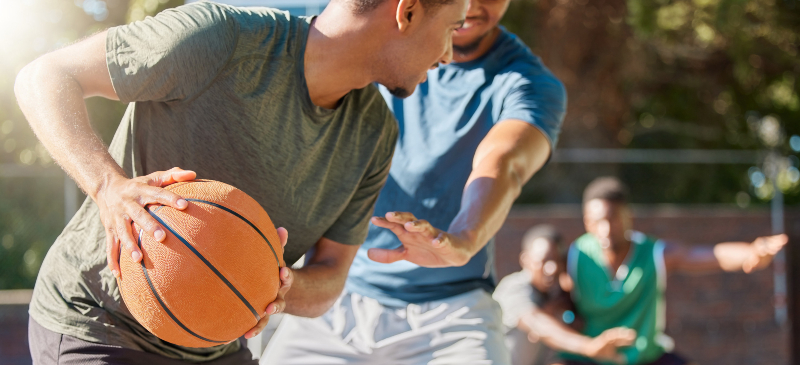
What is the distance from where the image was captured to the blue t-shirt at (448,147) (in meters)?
3.20

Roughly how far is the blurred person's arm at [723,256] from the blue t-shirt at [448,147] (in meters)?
2.81

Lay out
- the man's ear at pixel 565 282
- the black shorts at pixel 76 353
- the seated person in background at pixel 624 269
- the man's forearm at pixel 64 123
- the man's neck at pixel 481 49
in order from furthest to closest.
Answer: the man's ear at pixel 565 282 → the seated person in background at pixel 624 269 → the man's neck at pixel 481 49 → the black shorts at pixel 76 353 → the man's forearm at pixel 64 123

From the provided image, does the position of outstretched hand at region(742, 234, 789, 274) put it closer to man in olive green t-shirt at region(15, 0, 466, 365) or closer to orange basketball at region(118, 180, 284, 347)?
man in olive green t-shirt at region(15, 0, 466, 365)

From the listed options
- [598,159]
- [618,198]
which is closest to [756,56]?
Answer: [598,159]

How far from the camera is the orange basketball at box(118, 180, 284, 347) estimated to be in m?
1.81

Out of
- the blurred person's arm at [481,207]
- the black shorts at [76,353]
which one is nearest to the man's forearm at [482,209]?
the blurred person's arm at [481,207]

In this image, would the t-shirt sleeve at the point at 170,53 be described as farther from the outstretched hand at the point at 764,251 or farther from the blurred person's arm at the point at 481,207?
the outstretched hand at the point at 764,251

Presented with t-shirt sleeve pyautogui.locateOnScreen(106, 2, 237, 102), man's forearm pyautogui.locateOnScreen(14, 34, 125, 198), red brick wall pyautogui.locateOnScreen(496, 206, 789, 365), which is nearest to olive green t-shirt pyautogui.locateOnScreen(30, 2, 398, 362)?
t-shirt sleeve pyautogui.locateOnScreen(106, 2, 237, 102)

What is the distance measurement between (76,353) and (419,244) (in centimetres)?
113

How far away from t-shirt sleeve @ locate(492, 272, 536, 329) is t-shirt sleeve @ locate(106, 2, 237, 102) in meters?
4.56

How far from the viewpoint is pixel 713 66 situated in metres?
14.3

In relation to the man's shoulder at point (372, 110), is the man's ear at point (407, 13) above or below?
above

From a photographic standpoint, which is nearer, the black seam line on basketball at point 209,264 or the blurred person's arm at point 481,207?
A: the black seam line on basketball at point 209,264

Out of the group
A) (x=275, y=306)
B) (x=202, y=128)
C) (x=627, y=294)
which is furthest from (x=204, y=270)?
(x=627, y=294)
